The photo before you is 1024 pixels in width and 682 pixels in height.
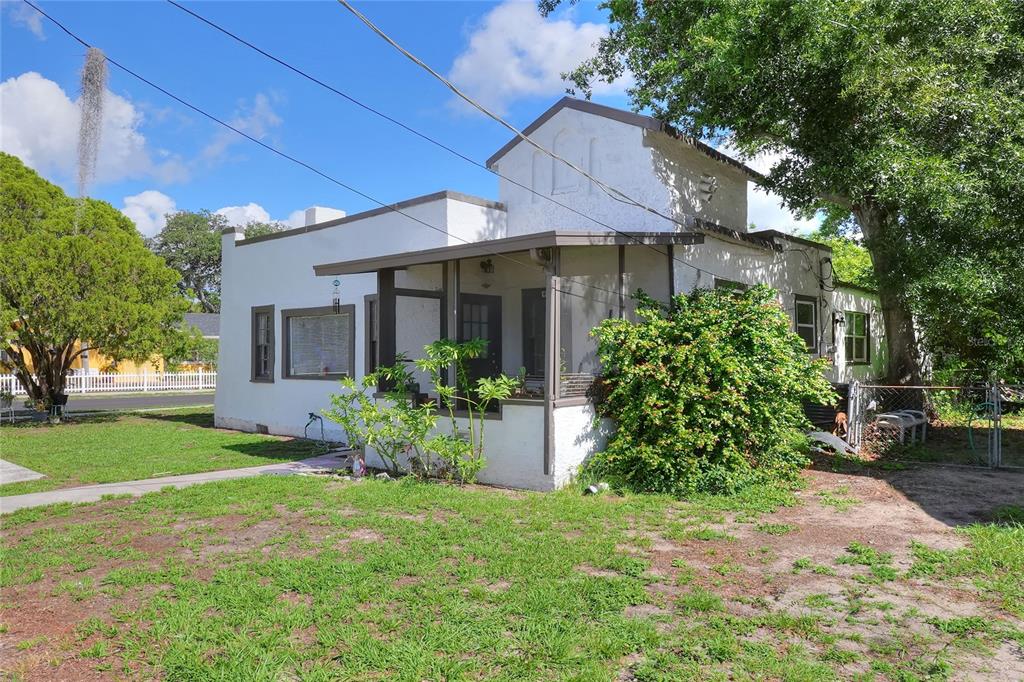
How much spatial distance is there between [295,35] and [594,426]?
20.3 feet

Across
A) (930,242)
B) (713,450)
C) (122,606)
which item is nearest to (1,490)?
(122,606)

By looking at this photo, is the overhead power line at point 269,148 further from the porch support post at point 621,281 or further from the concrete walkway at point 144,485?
the concrete walkway at point 144,485

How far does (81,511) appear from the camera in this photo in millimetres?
7188

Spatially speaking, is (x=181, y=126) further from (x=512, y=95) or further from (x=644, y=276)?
(x=644, y=276)

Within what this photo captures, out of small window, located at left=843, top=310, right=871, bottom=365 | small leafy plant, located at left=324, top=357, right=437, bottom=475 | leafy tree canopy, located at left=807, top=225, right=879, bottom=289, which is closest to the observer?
small leafy plant, located at left=324, top=357, right=437, bottom=475

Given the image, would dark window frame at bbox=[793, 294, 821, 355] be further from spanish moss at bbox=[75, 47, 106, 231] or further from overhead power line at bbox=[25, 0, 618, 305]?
spanish moss at bbox=[75, 47, 106, 231]

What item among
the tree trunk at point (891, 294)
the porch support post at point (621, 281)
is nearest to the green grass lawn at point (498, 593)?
the porch support post at point (621, 281)

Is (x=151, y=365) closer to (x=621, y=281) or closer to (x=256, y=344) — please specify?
(x=256, y=344)

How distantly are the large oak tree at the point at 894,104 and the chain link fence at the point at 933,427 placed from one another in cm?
186

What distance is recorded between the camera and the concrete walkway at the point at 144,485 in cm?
773

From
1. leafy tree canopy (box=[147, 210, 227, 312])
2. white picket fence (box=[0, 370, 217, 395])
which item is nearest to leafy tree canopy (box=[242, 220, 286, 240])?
leafy tree canopy (box=[147, 210, 227, 312])

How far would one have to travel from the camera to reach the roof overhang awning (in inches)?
315

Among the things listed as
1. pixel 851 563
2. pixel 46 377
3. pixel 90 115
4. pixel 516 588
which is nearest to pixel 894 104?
pixel 851 563

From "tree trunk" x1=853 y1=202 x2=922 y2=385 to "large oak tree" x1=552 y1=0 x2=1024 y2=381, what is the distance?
7cm
